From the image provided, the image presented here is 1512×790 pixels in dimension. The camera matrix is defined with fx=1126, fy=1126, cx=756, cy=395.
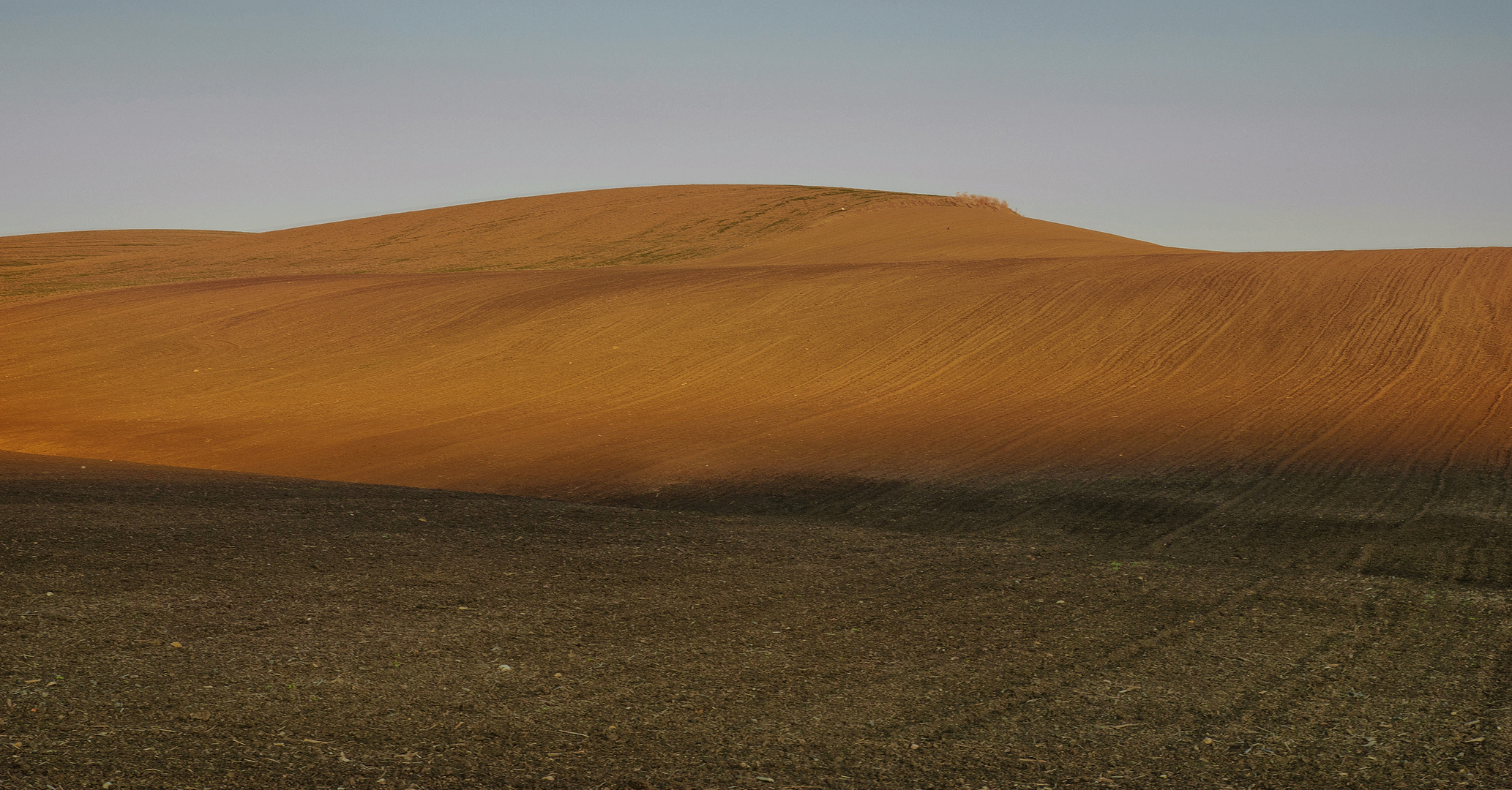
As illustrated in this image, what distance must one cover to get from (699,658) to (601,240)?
150ft

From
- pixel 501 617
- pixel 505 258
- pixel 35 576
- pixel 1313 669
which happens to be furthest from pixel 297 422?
pixel 505 258

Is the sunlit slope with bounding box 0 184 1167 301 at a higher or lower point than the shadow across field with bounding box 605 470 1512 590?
higher

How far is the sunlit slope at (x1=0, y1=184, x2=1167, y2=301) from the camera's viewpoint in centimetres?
4509

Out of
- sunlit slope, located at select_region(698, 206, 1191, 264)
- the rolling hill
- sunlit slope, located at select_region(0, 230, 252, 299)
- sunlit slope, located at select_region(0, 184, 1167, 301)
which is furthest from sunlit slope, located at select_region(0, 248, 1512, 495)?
sunlit slope, located at select_region(0, 230, 252, 299)

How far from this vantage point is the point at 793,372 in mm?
25531

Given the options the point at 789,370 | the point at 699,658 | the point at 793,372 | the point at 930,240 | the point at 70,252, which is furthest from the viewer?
the point at 70,252

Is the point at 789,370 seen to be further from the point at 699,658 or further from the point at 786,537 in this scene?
the point at 699,658

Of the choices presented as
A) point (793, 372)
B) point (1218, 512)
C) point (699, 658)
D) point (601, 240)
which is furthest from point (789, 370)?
point (601, 240)

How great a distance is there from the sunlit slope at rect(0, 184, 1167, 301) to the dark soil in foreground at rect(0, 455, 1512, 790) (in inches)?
1314

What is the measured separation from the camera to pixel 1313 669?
270 inches

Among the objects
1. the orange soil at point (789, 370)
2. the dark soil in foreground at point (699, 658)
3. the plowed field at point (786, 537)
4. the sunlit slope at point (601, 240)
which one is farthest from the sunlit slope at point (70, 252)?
the dark soil in foreground at point (699, 658)

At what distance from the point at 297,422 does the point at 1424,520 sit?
1875cm

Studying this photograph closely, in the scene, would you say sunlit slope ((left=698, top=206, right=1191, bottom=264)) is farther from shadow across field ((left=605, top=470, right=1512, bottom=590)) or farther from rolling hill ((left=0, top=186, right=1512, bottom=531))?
shadow across field ((left=605, top=470, right=1512, bottom=590))

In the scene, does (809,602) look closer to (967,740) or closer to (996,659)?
(996,659)
